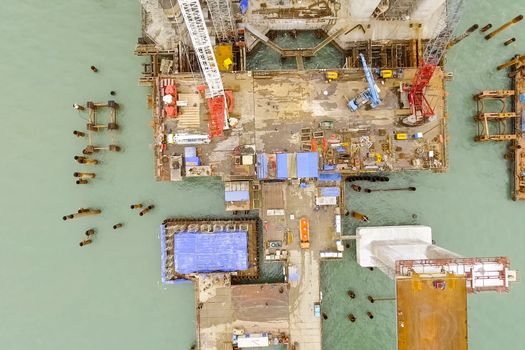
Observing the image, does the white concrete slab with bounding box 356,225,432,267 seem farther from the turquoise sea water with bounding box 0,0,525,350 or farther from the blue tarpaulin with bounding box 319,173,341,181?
the blue tarpaulin with bounding box 319,173,341,181

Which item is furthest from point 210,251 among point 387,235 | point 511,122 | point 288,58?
A: point 511,122

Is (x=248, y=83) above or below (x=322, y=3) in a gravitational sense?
below

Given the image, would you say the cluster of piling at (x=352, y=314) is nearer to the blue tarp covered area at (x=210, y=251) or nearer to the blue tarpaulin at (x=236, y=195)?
the blue tarp covered area at (x=210, y=251)

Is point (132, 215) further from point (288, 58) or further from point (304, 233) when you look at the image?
point (288, 58)

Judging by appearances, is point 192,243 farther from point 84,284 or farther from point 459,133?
point 459,133

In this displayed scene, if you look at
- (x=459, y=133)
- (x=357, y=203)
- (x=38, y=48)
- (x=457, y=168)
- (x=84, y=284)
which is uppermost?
(x=38, y=48)

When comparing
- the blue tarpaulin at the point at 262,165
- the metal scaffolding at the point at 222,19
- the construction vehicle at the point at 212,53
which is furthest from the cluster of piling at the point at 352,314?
the metal scaffolding at the point at 222,19

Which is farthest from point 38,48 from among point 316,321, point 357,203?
point 316,321
